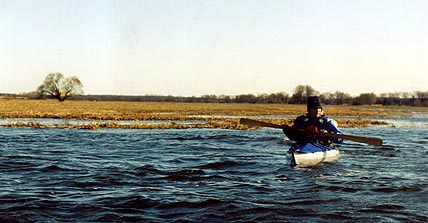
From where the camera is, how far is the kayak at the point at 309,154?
16234 mm

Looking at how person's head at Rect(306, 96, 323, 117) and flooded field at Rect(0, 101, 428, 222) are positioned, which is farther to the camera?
person's head at Rect(306, 96, 323, 117)

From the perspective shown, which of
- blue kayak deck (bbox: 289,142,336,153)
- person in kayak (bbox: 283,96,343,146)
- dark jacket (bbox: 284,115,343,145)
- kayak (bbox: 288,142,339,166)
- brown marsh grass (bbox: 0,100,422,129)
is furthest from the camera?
brown marsh grass (bbox: 0,100,422,129)

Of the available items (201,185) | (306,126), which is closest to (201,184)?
(201,185)

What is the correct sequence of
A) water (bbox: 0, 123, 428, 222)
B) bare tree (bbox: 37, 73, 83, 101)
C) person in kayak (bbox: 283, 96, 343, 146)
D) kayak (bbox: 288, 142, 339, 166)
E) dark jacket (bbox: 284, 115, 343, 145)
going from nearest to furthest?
water (bbox: 0, 123, 428, 222) → kayak (bbox: 288, 142, 339, 166) → person in kayak (bbox: 283, 96, 343, 146) → dark jacket (bbox: 284, 115, 343, 145) → bare tree (bbox: 37, 73, 83, 101)

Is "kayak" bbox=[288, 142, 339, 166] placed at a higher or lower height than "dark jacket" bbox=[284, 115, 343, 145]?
lower

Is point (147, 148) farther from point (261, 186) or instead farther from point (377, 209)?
point (377, 209)

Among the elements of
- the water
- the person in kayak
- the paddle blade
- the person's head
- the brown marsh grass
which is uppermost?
the person's head

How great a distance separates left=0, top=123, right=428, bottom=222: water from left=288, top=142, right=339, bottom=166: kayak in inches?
18.3

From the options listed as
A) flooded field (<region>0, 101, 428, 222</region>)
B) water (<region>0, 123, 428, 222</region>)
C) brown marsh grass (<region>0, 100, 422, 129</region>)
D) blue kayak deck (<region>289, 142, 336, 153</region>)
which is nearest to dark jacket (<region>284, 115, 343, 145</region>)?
blue kayak deck (<region>289, 142, 336, 153</region>)

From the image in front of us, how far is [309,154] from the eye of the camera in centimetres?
1641

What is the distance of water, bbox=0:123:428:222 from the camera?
387 inches

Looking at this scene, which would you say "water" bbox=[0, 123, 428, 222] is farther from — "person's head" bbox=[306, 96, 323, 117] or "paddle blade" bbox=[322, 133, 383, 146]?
"person's head" bbox=[306, 96, 323, 117]

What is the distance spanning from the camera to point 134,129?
34000 mm

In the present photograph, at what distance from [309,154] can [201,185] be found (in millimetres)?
4834
